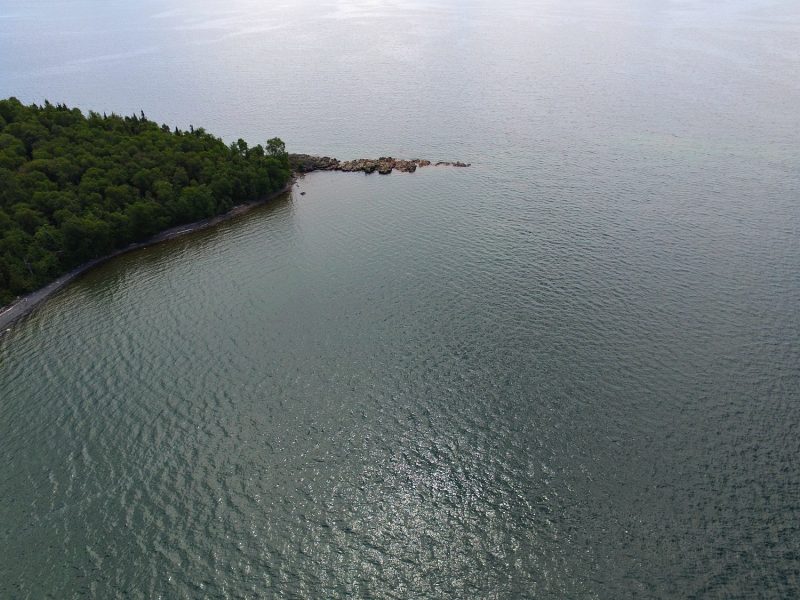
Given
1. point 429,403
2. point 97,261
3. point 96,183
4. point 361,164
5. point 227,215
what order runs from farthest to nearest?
point 361,164 → point 227,215 → point 96,183 → point 97,261 → point 429,403

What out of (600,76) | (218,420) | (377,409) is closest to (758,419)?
(377,409)

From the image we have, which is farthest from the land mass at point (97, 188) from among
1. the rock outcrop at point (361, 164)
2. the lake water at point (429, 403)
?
the rock outcrop at point (361, 164)

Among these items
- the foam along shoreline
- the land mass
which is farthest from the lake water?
the land mass

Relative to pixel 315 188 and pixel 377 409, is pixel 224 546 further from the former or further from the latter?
pixel 315 188

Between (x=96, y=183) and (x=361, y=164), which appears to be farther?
(x=361, y=164)

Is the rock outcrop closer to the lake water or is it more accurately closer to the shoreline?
the shoreline

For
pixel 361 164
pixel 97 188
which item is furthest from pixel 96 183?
pixel 361 164

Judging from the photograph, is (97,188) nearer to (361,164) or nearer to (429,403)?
(361,164)
